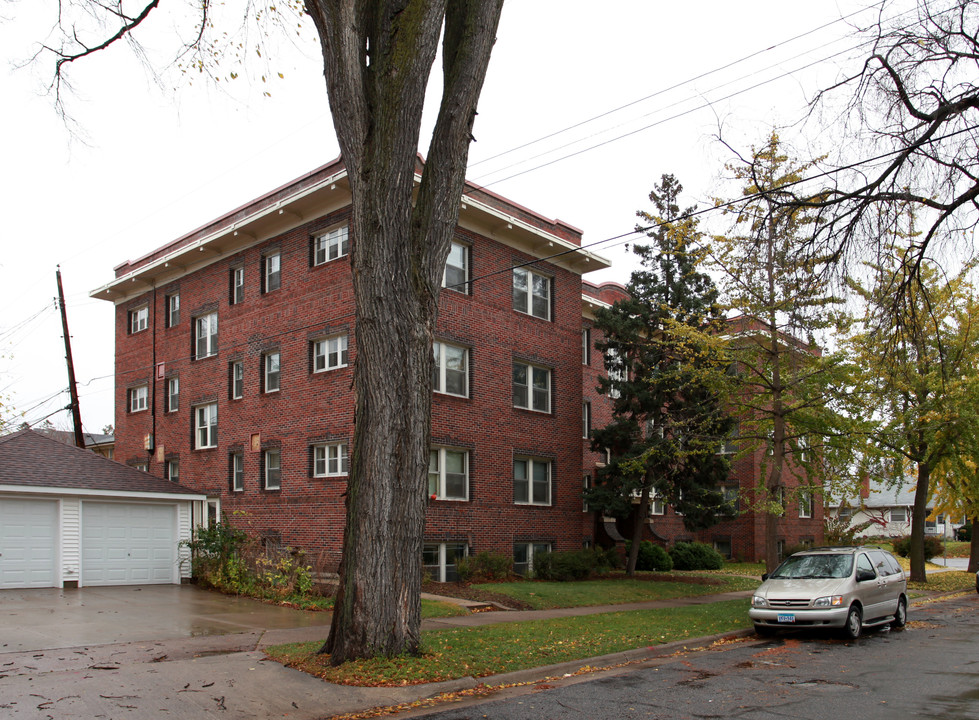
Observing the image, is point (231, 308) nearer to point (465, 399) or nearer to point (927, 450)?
point (465, 399)

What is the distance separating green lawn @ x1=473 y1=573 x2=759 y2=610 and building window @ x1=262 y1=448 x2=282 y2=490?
767cm

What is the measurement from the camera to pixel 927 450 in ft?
83.0

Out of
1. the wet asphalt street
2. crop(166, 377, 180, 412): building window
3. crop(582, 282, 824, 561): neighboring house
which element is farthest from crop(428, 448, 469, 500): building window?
crop(166, 377, 180, 412): building window

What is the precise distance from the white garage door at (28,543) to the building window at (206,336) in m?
7.89

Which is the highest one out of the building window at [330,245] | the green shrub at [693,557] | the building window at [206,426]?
the building window at [330,245]

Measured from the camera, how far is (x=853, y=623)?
1381cm

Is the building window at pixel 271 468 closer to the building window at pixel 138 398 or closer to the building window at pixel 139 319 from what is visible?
the building window at pixel 138 398

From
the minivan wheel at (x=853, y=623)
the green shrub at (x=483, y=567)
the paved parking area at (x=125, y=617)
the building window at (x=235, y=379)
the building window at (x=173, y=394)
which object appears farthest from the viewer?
the building window at (x=173, y=394)

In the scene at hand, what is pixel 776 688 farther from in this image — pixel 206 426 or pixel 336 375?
pixel 206 426

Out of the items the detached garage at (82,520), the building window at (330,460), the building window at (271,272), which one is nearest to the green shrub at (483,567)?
the building window at (330,460)

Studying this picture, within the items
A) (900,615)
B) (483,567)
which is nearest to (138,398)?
(483,567)

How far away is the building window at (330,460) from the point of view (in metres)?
22.2

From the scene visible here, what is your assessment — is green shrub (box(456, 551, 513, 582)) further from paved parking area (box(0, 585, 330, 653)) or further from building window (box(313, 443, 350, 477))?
paved parking area (box(0, 585, 330, 653))

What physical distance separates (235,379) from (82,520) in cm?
657
